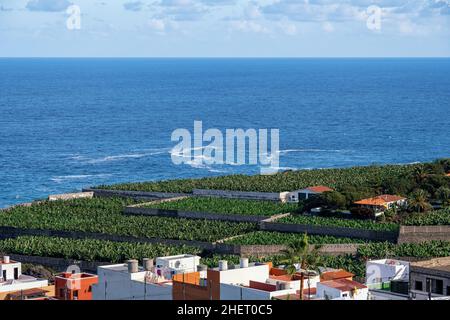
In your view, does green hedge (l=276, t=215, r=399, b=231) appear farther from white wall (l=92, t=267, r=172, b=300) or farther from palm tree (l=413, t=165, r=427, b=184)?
white wall (l=92, t=267, r=172, b=300)

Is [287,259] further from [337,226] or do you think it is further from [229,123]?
[229,123]

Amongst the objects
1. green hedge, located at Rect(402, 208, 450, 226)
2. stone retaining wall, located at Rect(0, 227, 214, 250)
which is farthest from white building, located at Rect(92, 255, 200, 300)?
green hedge, located at Rect(402, 208, 450, 226)

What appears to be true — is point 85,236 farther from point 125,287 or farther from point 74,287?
point 125,287

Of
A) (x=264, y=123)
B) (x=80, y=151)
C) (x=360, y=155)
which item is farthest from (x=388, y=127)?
(x=80, y=151)

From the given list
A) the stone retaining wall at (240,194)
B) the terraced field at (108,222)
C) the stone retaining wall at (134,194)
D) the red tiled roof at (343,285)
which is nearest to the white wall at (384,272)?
the red tiled roof at (343,285)

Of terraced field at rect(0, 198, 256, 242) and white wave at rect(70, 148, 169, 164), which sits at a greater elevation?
terraced field at rect(0, 198, 256, 242)

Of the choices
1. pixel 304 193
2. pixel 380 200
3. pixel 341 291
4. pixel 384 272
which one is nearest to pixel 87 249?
pixel 380 200
